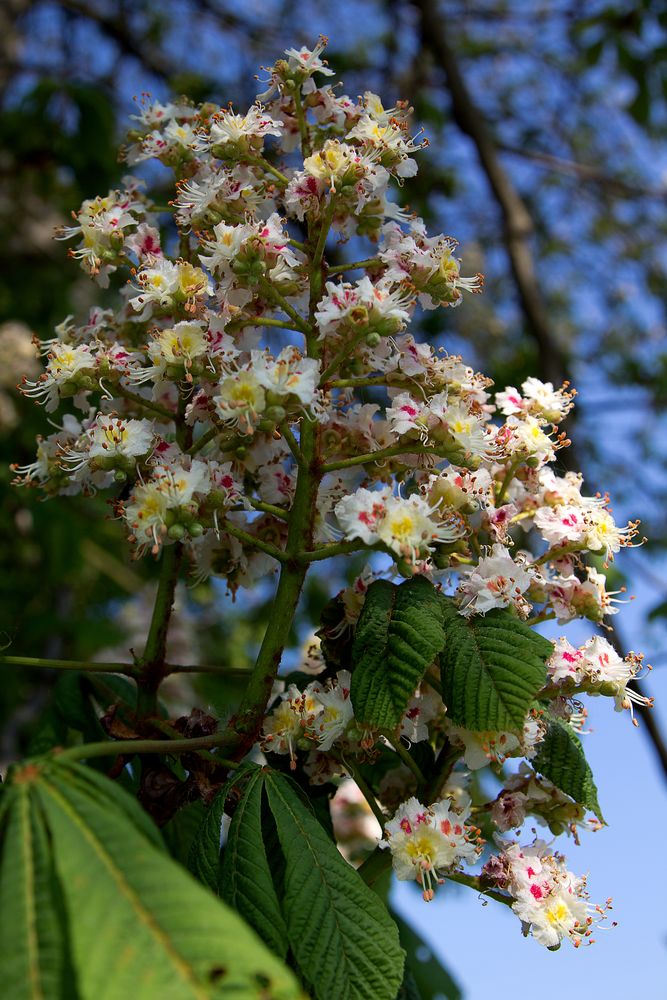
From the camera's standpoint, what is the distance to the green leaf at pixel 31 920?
0.78 m

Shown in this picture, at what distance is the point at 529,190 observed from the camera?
6660 millimetres

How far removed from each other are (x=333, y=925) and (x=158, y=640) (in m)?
0.51

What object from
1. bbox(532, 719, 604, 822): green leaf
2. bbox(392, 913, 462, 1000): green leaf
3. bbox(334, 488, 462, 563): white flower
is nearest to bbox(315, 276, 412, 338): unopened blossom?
bbox(334, 488, 462, 563): white flower

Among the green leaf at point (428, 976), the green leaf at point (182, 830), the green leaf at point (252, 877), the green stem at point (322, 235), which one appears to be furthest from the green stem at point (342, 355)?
the green leaf at point (428, 976)

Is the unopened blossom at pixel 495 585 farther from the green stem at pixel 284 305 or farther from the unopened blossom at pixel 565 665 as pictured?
the green stem at pixel 284 305

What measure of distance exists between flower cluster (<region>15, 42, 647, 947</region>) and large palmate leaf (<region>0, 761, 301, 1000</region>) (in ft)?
1.32

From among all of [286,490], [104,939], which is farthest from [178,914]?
[286,490]

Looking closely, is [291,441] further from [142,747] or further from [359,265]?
[142,747]

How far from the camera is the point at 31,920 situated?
0.82 meters

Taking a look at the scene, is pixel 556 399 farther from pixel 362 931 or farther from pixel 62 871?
pixel 62 871

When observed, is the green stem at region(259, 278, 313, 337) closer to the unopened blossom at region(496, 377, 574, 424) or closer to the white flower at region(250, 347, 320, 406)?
the white flower at region(250, 347, 320, 406)

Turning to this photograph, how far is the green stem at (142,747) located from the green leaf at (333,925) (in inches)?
4.9

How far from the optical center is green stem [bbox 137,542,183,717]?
1.45 meters

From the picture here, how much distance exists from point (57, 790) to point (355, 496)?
49 centimetres
